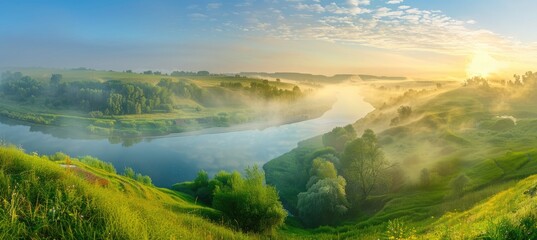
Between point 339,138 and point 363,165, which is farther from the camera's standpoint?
point 339,138

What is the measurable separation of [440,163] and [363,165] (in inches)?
1051

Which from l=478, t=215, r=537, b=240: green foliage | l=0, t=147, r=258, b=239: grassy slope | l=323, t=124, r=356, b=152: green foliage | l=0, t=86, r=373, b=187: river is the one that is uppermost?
l=0, t=147, r=258, b=239: grassy slope

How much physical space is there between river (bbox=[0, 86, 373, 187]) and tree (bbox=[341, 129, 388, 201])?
1909 inches

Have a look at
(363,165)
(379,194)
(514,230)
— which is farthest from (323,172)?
(514,230)

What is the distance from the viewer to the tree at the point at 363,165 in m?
87.5

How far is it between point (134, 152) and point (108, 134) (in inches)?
1706

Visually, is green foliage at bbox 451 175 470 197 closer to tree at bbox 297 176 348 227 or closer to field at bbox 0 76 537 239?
field at bbox 0 76 537 239

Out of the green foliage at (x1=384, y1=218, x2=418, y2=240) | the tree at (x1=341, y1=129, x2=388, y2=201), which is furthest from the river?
the green foliage at (x1=384, y1=218, x2=418, y2=240)

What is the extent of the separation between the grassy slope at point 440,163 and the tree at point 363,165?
3.91 metres

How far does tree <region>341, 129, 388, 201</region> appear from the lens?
3445 inches

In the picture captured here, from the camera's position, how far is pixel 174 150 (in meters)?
153

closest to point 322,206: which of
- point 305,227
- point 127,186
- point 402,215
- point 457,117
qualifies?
point 305,227

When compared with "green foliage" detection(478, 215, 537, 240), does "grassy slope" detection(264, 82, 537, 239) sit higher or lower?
lower

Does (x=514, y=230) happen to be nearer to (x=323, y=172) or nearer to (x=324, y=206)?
(x=324, y=206)
